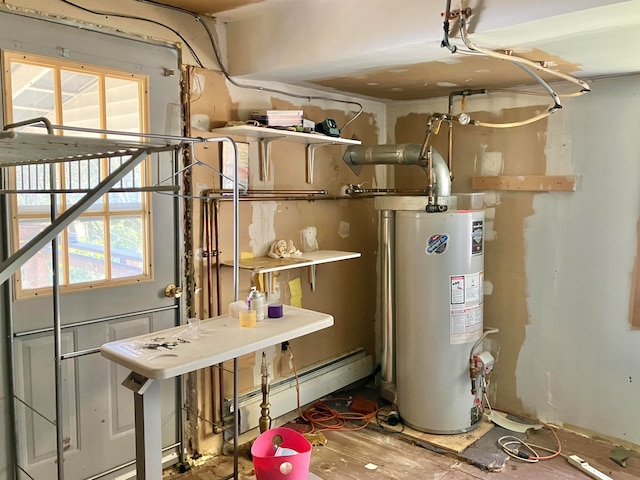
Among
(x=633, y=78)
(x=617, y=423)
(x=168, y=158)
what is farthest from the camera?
(x=617, y=423)

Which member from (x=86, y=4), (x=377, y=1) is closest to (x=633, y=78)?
(x=377, y=1)

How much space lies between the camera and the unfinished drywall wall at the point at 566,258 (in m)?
2.86

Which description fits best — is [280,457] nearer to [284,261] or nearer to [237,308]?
[237,308]

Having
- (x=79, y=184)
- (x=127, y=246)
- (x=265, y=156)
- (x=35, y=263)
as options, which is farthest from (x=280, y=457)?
(x=265, y=156)

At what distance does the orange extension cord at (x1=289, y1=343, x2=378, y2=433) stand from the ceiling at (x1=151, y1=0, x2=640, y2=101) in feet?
5.61

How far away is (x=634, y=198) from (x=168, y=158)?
2463 millimetres

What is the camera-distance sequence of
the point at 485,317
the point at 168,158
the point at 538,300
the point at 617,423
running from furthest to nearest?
the point at 485,317, the point at 538,300, the point at 617,423, the point at 168,158

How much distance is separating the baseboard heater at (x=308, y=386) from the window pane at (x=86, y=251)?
3.41 ft

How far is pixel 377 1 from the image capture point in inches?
83.6

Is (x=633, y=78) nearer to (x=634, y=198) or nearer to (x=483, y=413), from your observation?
(x=634, y=198)

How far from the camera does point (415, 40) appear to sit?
79.7 inches

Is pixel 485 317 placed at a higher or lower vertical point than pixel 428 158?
lower

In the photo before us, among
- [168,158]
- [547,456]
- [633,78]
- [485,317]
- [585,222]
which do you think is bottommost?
[547,456]

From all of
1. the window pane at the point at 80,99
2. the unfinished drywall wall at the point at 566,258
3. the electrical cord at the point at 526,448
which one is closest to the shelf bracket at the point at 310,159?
the unfinished drywall wall at the point at 566,258
